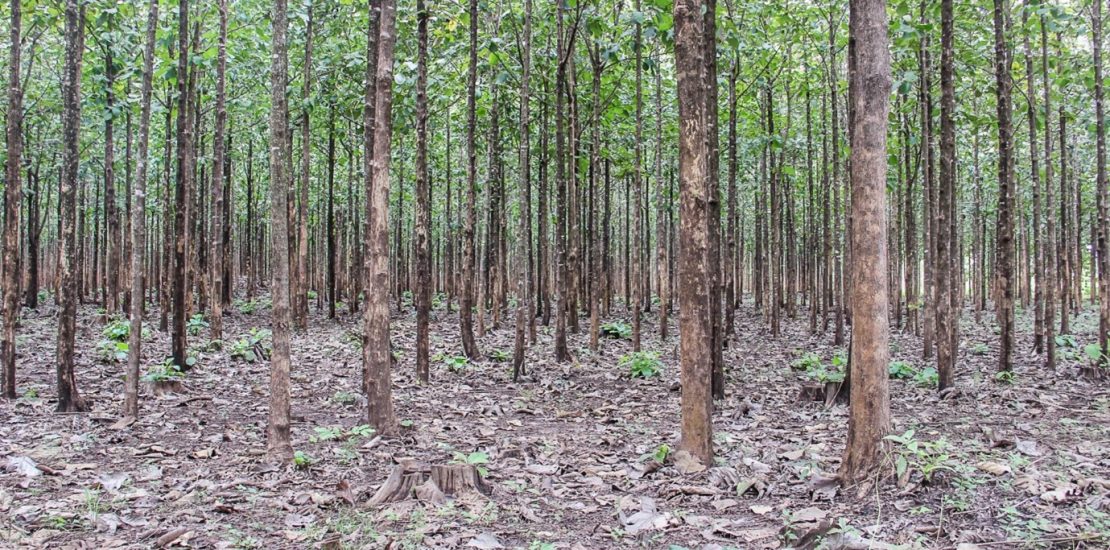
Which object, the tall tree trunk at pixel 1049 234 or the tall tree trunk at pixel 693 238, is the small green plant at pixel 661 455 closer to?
the tall tree trunk at pixel 693 238

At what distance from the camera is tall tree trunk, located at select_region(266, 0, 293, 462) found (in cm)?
547

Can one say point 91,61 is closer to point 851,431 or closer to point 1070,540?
point 851,431

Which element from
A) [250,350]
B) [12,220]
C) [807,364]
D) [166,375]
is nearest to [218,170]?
[250,350]

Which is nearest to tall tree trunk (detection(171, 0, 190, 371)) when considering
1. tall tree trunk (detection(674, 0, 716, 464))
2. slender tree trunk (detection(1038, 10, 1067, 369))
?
tall tree trunk (detection(674, 0, 716, 464))

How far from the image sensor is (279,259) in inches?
216

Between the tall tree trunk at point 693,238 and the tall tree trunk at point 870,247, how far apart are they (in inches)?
42.9

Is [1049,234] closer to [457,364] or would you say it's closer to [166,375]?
[457,364]

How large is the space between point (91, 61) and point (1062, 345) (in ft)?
56.8

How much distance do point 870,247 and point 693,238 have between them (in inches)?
50.5

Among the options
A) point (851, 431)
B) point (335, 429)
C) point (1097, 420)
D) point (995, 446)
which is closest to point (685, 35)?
point (851, 431)

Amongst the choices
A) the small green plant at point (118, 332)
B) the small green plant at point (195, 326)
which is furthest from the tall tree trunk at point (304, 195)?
the small green plant at point (118, 332)

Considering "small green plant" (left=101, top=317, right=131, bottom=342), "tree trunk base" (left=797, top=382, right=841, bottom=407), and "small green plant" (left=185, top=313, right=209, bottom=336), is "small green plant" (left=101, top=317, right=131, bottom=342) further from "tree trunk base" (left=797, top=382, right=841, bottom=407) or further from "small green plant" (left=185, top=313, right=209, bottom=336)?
"tree trunk base" (left=797, top=382, right=841, bottom=407)

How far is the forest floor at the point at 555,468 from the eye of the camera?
3969mm

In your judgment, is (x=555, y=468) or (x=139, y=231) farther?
(x=139, y=231)
